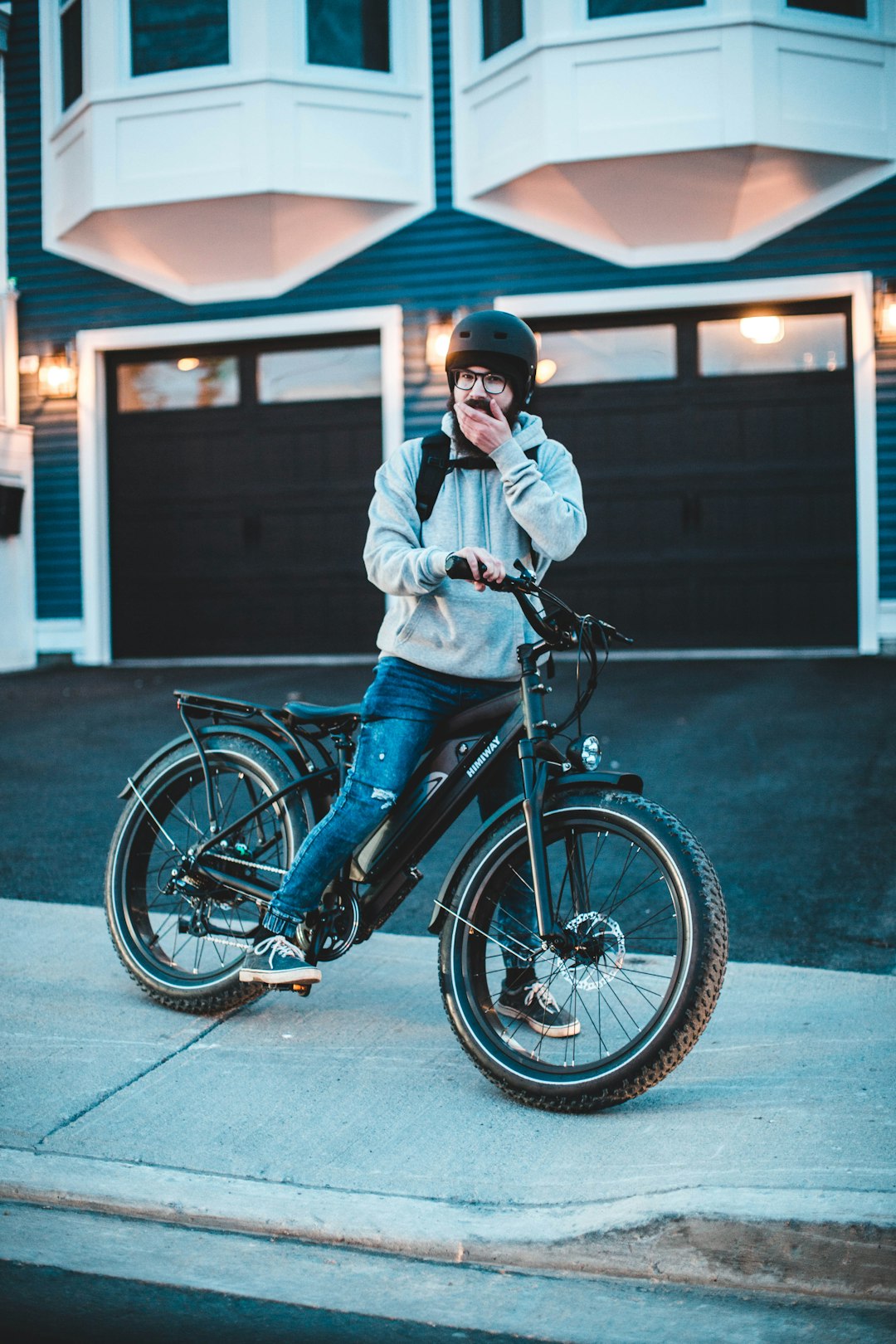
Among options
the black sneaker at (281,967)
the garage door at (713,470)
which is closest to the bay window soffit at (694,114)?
the garage door at (713,470)

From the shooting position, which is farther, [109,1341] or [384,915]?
[384,915]

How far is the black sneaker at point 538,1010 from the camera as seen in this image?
3643 mm

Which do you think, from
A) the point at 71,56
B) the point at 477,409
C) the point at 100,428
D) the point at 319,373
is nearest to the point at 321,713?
the point at 477,409

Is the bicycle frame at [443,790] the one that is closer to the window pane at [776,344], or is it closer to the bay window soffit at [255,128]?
the window pane at [776,344]

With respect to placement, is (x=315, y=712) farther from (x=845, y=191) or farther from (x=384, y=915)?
(x=845, y=191)

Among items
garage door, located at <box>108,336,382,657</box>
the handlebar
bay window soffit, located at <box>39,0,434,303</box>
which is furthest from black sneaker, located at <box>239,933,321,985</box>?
bay window soffit, located at <box>39,0,434,303</box>

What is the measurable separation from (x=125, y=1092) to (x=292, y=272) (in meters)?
10.2

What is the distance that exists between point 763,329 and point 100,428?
6281 mm

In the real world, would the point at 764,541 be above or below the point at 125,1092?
above

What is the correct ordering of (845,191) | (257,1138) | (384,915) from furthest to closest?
(845,191) < (384,915) < (257,1138)

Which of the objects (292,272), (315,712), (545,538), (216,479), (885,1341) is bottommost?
(885,1341)

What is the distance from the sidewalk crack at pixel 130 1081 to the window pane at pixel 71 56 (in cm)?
1141

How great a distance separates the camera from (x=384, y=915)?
3.71 meters

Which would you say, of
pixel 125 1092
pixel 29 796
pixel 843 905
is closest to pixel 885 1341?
pixel 125 1092
